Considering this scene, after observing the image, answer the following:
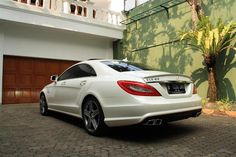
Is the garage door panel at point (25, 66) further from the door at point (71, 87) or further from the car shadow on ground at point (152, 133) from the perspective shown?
the car shadow on ground at point (152, 133)

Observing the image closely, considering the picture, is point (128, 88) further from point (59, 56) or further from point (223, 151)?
point (59, 56)

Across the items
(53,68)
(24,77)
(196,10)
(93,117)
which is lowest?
(93,117)

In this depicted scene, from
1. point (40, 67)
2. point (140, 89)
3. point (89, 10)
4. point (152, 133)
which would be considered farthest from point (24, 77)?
point (140, 89)

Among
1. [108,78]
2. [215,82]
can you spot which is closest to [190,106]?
[108,78]

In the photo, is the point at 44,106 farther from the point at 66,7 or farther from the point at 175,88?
the point at 66,7

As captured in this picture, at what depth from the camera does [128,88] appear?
3777mm

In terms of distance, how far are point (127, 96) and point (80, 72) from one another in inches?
69.6

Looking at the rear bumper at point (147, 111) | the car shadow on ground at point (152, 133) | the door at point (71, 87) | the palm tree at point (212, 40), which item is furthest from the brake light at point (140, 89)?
the palm tree at point (212, 40)

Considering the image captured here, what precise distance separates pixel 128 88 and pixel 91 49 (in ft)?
31.5

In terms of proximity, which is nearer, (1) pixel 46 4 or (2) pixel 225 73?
(2) pixel 225 73

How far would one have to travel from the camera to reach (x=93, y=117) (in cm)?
438

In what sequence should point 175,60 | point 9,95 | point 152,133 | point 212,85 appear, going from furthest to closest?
1. point 9,95
2. point 175,60
3. point 212,85
4. point 152,133

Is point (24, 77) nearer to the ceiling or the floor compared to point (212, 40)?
nearer to the floor

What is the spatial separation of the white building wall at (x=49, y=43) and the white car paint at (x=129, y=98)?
7.09m
